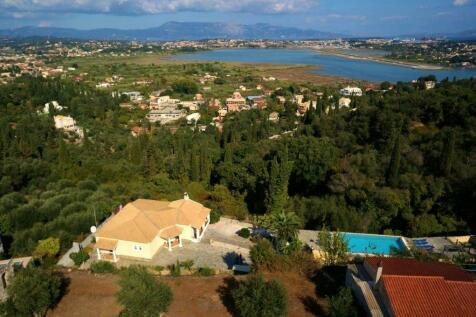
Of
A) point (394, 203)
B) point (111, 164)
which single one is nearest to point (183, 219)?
point (394, 203)

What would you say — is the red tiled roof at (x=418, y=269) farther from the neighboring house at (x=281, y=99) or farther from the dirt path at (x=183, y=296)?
the neighboring house at (x=281, y=99)

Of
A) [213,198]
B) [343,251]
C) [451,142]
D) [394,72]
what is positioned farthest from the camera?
[394,72]

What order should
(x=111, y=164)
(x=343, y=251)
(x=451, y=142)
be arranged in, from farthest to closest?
(x=111, y=164) → (x=451, y=142) → (x=343, y=251)

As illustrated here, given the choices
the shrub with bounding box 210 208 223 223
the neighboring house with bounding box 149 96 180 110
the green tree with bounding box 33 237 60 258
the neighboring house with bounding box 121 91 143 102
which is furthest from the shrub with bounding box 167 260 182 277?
the neighboring house with bounding box 121 91 143 102

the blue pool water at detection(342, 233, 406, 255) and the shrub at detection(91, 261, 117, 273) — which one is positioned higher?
the shrub at detection(91, 261, 117, 273)

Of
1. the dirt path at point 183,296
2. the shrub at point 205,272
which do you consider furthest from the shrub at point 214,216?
the dirt path at point 183,296

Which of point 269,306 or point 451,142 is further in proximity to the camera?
point 451,142

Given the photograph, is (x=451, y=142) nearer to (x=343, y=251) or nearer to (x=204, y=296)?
(x=343, y=251)

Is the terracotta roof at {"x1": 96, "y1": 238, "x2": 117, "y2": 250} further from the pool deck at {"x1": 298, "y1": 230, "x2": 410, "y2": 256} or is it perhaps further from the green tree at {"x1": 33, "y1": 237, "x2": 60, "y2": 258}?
the pool deck at {"x1": 298, "y1": 230, "x2": 410, "y2": 256}
